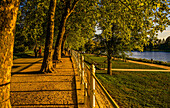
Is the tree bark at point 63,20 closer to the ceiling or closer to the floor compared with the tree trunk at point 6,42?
closer to the ceiling

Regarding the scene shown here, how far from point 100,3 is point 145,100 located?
32.8ft

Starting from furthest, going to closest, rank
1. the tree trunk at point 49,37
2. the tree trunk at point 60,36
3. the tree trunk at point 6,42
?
the tree trunk at point 60,36 < the tree trunk at point 49,37 < the tree trunk at point 6,42

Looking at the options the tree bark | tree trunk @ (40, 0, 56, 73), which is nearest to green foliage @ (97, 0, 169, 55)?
the tree bark

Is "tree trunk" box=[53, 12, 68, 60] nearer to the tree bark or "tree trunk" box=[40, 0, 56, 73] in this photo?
the tree bark

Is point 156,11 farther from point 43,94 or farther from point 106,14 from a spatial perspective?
point 43,94

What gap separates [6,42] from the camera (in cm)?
299

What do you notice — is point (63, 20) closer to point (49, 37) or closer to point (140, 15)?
point (49, 37)

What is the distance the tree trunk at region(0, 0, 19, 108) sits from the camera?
2.93 metres

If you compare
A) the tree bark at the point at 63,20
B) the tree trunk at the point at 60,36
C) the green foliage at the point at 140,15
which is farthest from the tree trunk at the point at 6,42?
the tree trunk at the point at 60,36

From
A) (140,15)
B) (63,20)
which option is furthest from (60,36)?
(140,15)

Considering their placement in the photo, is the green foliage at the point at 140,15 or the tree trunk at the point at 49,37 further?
the tree trunk at the point at 49,37

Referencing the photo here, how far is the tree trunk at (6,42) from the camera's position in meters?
2.93

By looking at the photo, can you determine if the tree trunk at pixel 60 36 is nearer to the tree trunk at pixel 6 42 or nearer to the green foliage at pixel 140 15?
the green foliage at pixel 140 15

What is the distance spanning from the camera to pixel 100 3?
12141 mm
